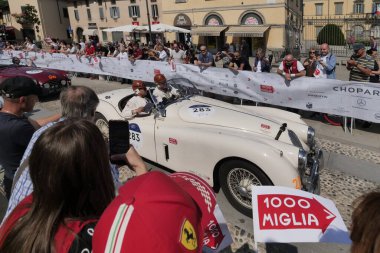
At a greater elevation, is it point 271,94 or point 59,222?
point 59,222

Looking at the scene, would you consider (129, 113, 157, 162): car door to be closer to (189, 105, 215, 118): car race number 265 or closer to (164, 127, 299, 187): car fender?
(164, 127, 299, 187): car fender

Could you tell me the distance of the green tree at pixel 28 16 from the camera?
46741 millimetres

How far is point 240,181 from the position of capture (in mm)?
4000

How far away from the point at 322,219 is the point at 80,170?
1.41 meters

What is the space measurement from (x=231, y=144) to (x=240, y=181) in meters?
0.50

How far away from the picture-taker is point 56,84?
10.8 m

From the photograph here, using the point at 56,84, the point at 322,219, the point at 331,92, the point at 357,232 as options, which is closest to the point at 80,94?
the point at 322,219

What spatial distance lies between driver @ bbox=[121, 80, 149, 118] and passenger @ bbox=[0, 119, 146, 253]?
367 centimetres

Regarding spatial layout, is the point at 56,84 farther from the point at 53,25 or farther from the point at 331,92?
the point at 53,25

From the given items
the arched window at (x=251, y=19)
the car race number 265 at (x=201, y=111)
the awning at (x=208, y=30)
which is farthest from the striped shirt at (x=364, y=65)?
the awning at (x=208, y=30)

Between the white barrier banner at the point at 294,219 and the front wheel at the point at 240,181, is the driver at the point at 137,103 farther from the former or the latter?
the white barrier banner at the point at 294,219

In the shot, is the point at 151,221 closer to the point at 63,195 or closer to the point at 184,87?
the point at 63,195

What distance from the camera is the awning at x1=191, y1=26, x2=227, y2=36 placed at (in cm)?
2982

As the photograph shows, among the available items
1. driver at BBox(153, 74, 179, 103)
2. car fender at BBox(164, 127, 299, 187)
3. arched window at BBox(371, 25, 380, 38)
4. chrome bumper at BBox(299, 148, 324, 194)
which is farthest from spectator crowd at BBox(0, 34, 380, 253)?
arched window at BBox(371, 25, 380, 38)
